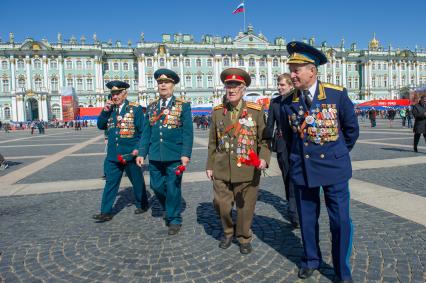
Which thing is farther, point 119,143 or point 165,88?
point 119,143

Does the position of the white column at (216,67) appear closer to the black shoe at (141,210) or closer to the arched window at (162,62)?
the arched window at (162,62)

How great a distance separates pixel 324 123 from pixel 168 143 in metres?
2.02

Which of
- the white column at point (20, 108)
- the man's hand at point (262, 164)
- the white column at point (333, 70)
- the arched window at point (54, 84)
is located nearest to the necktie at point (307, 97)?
the man's hand at point (262, 164)

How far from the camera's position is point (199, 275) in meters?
2.98

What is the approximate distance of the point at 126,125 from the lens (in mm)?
4797

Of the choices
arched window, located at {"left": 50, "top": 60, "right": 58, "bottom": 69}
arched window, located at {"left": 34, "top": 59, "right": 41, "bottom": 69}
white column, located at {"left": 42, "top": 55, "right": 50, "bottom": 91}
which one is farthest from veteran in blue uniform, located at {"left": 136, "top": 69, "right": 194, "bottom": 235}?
arched window, located at {"left": 34, "top": 59, "right": 41, "bottom": 69}

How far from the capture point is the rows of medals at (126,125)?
15.7 feet

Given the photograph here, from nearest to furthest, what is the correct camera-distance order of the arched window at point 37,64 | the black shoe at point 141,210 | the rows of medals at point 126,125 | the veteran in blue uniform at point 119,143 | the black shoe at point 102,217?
the black shoe at point 102,217 → the veteran in blue uniform at point 119,143 → the rows of medals at point 126,125 → the black shoe at point 141,210 → the arched window at point 37,64

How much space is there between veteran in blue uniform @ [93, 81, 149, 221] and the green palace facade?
52849mm

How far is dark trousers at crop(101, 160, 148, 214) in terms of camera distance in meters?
4.66

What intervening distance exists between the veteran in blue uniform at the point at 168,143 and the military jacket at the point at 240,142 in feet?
2.30

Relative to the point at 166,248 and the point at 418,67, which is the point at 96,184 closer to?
the point at 166,248

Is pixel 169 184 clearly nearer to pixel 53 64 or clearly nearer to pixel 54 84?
Result: pixel 54 84

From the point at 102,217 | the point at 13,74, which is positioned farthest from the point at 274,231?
the point at 13,74
